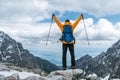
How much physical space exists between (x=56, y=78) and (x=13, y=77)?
3331mm

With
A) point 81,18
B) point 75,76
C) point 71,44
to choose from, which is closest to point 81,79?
point 75,76

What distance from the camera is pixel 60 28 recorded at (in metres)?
26.0

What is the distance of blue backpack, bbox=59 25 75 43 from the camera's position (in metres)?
25.6

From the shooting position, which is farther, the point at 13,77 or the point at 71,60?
the point at 71,60

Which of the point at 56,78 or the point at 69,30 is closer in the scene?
the point at 56,78

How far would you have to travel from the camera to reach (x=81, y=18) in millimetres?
26172

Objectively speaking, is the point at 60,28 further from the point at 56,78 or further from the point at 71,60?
the point at 56,78

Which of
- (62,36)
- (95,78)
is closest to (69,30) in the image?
(62,36)

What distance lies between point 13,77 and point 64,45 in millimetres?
4652

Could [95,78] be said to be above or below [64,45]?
below

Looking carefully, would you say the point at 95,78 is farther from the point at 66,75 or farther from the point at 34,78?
the point at 34,78

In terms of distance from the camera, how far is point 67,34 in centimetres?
2559

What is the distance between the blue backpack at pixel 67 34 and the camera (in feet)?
83.9

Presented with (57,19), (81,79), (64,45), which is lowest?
(81,79)
